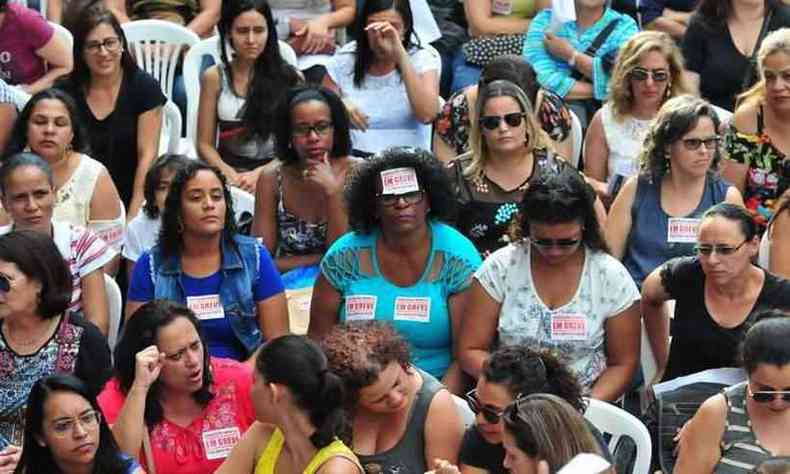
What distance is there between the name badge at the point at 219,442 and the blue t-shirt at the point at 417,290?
72cm

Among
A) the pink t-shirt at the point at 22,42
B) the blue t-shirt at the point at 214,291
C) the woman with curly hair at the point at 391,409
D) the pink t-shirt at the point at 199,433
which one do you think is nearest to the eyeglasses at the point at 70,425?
the pink t-shirt at the point at 199,433

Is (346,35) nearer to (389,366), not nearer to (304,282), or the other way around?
(304,282)

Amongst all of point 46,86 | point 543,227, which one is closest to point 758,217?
point 543,227

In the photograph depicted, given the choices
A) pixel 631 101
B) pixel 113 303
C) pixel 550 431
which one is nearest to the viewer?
pixel 550 431

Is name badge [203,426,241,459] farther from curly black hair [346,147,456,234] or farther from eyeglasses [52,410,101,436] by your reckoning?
curly black hair [346,147,456,234]

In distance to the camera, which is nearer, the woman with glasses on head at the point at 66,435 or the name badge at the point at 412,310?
the woman with glasses on head at the point at 66,435

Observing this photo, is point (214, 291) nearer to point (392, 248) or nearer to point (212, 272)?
point (212, 272)

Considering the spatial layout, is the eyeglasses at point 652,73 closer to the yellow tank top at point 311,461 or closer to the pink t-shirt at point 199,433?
the pink t-shirt at point 199,433

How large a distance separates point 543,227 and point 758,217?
1.38 m

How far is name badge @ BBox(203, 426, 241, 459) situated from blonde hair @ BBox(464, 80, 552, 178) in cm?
154

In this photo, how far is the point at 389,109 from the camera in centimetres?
705

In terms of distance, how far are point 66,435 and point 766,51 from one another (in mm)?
3139

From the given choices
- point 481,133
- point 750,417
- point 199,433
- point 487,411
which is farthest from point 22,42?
point 750,417

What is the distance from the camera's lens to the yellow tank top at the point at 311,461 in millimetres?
4242
